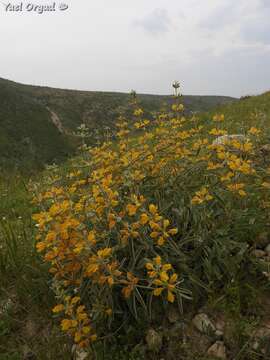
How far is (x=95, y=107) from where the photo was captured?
5831 centimetres

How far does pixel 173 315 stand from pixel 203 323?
0.24m

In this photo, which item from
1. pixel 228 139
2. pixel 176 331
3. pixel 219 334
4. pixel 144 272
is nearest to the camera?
pixel 219 334

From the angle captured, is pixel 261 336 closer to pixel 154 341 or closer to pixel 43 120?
pixel 154 341

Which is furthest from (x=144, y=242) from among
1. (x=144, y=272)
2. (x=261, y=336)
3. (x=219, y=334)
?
(x=261, y=336)

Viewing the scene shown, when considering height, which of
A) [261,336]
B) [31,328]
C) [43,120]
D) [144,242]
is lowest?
[43,120]

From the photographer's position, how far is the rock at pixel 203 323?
244 cm

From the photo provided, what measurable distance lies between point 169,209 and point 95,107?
57.0 m

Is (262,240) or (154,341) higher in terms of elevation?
(262,240)

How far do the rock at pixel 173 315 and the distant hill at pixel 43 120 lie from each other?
2523cm

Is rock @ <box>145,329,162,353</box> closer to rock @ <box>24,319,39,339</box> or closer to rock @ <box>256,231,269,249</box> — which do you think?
rock @ <box>24,319,39,339</box>

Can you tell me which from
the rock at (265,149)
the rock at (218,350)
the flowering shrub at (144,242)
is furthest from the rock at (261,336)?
the rock at (265,149)

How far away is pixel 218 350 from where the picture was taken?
7.64 feet

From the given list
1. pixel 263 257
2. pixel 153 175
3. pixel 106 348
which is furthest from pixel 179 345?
pixel 153 175

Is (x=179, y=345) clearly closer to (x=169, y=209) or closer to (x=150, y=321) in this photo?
(x=150, y=321)
